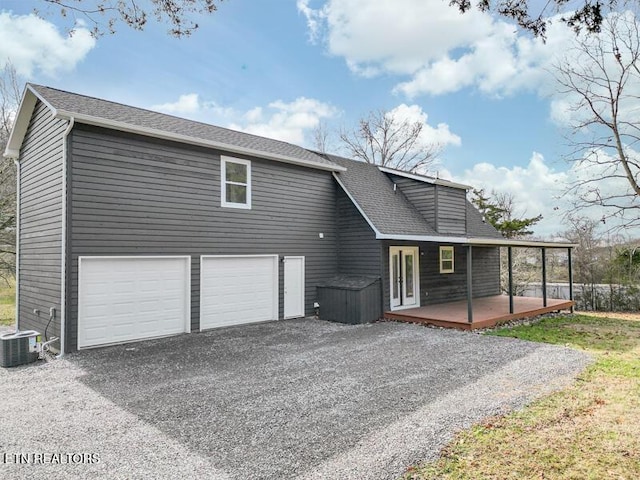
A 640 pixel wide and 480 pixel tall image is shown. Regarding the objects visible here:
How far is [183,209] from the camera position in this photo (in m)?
8.96

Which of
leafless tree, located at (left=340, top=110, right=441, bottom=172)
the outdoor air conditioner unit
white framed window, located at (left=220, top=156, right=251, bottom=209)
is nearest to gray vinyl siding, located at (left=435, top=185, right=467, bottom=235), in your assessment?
white framed window, located at (left=220, top=156, right=251, bottom=209)

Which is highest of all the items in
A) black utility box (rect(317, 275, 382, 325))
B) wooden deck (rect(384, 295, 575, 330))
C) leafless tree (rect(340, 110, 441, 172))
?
leafless tree (rect(340, 110, 441, 172))

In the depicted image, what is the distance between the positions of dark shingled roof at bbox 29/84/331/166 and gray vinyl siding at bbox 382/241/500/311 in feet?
13.8

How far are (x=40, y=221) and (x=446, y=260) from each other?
1160cm

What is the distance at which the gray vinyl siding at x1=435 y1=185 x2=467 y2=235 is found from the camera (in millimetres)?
12664

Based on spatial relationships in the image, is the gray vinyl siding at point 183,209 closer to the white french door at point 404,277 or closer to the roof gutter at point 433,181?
the white french door at point 404,277

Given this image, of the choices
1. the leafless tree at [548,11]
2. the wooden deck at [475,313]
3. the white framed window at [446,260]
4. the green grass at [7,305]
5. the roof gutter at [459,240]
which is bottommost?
the green grass at [7,305]

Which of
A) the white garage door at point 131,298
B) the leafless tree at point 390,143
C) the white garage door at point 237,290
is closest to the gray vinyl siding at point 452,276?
the white garage door at point 237,290

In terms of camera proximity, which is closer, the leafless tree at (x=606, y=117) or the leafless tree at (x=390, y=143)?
the leafless tree at (x=606, y=117)

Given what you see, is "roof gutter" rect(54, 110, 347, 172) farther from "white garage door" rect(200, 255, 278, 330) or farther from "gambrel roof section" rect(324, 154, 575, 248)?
"white garage door" rect(200, 255, 278, 330)

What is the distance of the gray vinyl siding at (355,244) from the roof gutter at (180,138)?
143cm

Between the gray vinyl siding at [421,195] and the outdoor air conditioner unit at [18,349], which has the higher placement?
the gray vinyl siding at [421,195]

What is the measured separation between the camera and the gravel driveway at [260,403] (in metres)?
3.39

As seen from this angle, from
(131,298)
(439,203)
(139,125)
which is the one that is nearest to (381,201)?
(439,203)
